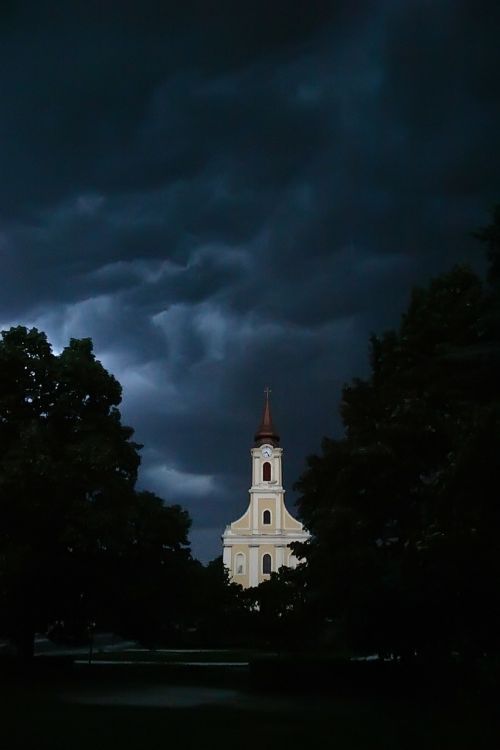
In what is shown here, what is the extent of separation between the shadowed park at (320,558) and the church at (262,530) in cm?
6790

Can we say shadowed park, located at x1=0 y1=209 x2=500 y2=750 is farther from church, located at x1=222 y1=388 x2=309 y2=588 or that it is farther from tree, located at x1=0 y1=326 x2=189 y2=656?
church, located at x1=222 y1=388 x2=309 y2=588

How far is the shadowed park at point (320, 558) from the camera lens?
58.1 feet

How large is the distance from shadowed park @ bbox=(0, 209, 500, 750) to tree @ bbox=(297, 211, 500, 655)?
7cm

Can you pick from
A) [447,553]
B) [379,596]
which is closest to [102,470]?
[379,596]

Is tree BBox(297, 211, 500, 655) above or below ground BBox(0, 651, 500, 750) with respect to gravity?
above

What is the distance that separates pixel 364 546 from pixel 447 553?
3.95 meters

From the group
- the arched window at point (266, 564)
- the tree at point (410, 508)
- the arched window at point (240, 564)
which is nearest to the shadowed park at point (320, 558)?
the tree at point (410, 508)

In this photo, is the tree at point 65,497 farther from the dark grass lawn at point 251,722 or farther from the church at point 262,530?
the church at point 262,530

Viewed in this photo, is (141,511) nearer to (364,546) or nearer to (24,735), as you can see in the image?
(364,546)

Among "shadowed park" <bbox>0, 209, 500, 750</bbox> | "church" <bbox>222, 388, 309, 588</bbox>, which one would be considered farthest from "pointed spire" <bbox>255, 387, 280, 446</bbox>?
"shadowed park" <bbox>0, 209, 500, 750</bbox>

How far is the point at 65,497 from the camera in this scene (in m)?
28.2

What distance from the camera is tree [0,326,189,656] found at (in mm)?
27719

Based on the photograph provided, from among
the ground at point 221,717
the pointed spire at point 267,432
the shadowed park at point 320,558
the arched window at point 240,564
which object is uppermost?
the pointed spire at point 267,432

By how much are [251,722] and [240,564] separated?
8714 centimetres
